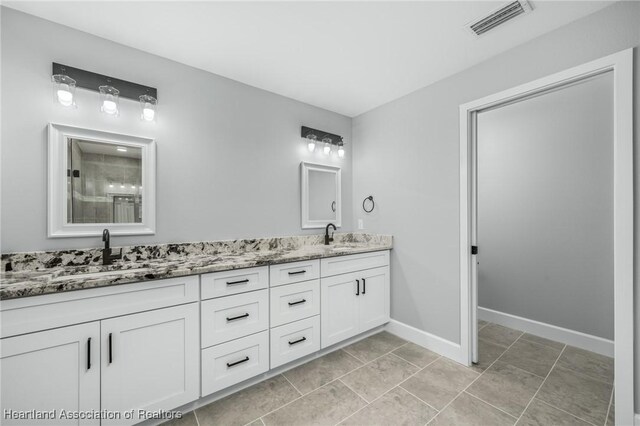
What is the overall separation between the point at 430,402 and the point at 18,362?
2.26 meters

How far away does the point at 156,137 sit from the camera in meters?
1.99

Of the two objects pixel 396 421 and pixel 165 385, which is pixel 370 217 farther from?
pixel 165 385

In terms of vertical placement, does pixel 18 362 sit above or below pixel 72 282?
below

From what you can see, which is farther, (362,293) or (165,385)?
(362,293)

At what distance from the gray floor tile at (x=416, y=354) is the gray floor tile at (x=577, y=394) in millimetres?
743

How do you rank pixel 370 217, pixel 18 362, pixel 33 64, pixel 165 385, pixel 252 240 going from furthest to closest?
pixel 370 217 < pixel 252 240 < pixel 33 64 < pixel 165 385 < pixel 18 362

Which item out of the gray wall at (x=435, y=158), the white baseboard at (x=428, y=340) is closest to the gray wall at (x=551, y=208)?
the gray wall at (x=435, y=158)

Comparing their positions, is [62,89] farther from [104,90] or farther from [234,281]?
[234,281]

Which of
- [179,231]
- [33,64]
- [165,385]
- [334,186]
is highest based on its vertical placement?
[33,64]

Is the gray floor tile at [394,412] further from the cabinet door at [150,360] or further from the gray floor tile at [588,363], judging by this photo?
the gray floor tile at [588,363]

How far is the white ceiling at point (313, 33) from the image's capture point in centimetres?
158

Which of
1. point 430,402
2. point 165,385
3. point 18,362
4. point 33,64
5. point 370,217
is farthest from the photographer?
point 370,217

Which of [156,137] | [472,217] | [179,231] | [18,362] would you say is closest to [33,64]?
[156,137]

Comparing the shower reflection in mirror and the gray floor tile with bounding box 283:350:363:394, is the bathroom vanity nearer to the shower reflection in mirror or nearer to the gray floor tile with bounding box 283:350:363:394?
the gray floor tile with bounding box 283:350:363:394
